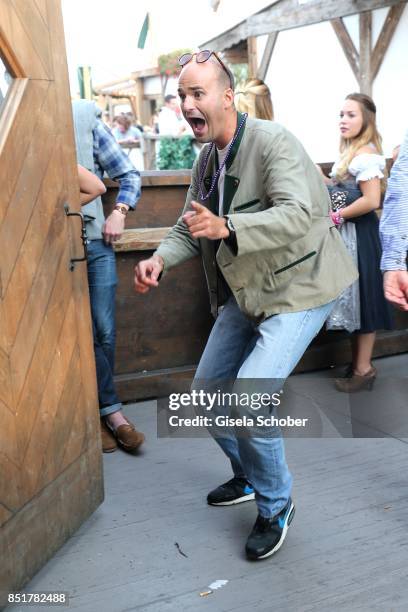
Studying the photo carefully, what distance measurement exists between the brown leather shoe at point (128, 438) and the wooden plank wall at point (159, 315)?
703 millimetres

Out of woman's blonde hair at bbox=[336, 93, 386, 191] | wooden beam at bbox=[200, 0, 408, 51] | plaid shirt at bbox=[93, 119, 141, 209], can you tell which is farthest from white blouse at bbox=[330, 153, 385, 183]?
wooden beam at bbox=[200, 0, 408, 51]

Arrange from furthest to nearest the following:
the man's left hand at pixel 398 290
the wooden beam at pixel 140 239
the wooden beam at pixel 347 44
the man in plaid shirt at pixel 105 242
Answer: the wooden beam at pixel 347 44
the wooden beam at pixel 140 239
the man in plaid shirt at pixel 105 242
the man's left hand at pixel 398 290

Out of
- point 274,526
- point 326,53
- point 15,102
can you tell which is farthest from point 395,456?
point 326,53

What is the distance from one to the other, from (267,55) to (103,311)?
32.8ft

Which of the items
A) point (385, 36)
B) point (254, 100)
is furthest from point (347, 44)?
point (254, 100)

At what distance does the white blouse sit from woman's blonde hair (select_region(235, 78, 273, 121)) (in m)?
0.75

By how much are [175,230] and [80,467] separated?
110 centimetres

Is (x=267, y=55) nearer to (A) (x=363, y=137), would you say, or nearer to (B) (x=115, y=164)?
(A) (x=363, y=137)

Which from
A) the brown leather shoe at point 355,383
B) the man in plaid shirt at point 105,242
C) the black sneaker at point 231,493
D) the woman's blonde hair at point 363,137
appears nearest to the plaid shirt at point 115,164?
the man in plaid shirt at point 105,242

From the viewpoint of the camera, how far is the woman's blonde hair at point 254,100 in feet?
16.9

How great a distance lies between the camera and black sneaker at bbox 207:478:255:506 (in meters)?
3.49

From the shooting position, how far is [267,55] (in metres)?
13.0

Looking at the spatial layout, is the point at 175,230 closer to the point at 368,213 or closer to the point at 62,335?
the point at 62,335

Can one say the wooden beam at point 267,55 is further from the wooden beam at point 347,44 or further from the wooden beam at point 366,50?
the wooden beam at point 366,50
